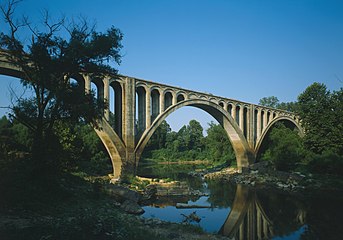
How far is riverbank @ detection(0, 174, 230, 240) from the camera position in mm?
7223

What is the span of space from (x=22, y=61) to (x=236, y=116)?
30.2 m

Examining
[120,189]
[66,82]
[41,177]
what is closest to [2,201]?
[41,177]

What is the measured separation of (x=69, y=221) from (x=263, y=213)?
12.2 meters

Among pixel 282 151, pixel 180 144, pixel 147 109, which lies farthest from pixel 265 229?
pixel 180 144

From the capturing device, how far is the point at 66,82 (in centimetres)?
1173

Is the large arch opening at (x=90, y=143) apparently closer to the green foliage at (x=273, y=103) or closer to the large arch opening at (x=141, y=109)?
the large arch opening at (x=141, y=109)

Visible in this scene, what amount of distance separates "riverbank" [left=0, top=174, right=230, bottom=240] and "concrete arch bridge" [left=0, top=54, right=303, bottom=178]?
510cm

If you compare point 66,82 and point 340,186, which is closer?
point 66,82

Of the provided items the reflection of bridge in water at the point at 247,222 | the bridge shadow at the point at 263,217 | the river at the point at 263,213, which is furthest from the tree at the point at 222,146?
the reflection of bridge in water at the point at 247,222

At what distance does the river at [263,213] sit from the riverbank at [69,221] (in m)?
2.73

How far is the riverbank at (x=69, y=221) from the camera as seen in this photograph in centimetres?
722

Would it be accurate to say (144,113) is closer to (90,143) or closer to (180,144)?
(90,143)

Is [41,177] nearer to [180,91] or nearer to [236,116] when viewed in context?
[180,91]

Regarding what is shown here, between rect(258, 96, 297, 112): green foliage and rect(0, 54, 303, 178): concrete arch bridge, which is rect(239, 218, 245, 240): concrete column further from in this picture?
rect(258, 96, 297, 112): green foliage
